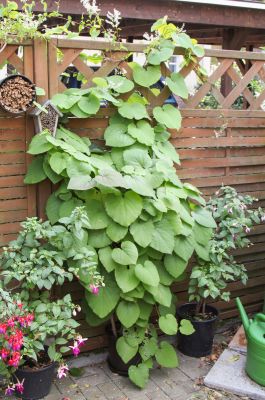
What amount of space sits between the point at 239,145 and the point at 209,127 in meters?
0.31

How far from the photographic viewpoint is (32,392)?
2.69 metres

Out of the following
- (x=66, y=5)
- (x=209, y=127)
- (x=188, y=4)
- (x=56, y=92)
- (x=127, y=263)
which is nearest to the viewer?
(x=127, y=263)

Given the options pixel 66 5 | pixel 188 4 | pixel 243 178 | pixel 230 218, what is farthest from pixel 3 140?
pixel 188 4

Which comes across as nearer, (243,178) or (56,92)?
(56,92)

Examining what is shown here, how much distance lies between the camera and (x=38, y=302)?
264 centimetres

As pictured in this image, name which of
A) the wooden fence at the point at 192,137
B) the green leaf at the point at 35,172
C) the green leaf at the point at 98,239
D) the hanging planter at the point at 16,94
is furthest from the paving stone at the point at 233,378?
the hanging planter at the point at 16,94

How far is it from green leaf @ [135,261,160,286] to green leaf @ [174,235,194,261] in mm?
214

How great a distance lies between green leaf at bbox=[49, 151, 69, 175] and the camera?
2667mm

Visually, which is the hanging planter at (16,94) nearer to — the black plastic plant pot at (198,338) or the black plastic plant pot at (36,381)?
the black plastic plant pot at (36,381)

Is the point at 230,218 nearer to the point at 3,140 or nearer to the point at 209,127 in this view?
the point at 209,127

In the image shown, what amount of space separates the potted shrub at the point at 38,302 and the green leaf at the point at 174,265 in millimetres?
525

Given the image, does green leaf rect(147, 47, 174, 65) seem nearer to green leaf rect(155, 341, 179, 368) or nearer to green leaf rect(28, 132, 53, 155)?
green leaf rect(28, 132, 53, 155)

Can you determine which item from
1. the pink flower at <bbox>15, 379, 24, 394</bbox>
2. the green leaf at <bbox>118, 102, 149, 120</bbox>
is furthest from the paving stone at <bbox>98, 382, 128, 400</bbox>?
the green leaf at <bbox>118, 102, 149, 120</bbox>

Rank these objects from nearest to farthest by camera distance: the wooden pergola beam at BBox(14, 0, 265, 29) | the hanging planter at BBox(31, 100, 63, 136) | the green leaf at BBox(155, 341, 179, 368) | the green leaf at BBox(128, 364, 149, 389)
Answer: the hanging planter at BBox(31, 100, 63, 136), the green leaf at BBox(128, 364, 149, 389), the green leaf at BBox(155, 341, 179, 368), the wooden pergola beam at BBox(14, 0, 265, 29)
